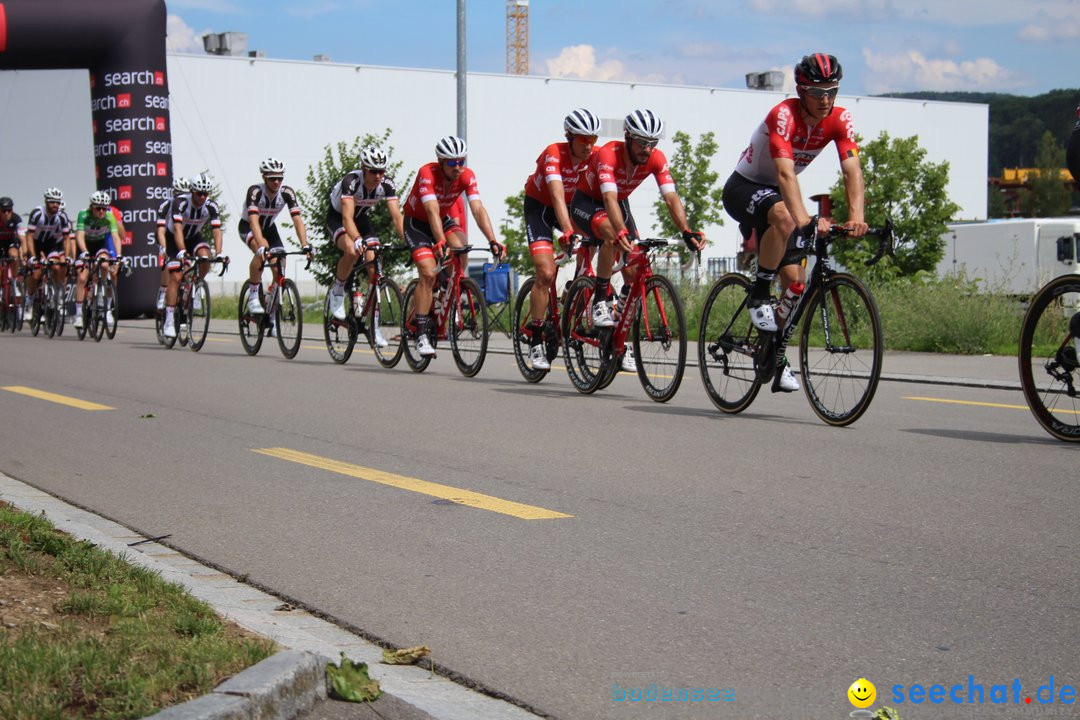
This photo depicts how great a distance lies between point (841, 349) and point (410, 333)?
604cm

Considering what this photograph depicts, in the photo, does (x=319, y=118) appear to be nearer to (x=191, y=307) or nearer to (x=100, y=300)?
(x=100, y=300)

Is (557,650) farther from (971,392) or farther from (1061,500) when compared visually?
(971,392)

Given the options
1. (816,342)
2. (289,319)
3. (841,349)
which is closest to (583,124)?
(816,342)

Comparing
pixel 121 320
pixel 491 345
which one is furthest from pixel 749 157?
pixel 121 320

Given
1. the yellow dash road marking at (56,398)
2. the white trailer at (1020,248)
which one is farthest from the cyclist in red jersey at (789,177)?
the white trailer at (1020,248)

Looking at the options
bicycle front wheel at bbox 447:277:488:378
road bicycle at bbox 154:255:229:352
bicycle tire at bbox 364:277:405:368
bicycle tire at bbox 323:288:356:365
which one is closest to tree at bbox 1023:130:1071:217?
road bicycle at bbox 154:255:229:352

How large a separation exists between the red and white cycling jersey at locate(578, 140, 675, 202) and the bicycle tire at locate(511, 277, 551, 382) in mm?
1209

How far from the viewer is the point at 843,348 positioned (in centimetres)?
864

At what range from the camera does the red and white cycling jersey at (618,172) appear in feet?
34.6

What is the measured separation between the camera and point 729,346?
973cm

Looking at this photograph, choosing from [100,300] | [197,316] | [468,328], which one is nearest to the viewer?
[468,328]

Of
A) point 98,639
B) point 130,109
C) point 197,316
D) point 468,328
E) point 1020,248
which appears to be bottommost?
point 98,639

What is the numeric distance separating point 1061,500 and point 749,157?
12.3ft

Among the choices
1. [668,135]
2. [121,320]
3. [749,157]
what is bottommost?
[121,320]
